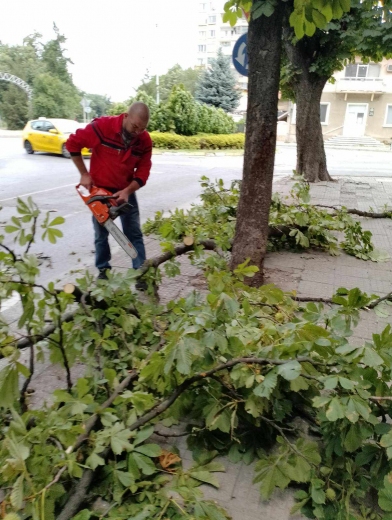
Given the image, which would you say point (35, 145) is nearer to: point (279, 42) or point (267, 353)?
point (279, 42)

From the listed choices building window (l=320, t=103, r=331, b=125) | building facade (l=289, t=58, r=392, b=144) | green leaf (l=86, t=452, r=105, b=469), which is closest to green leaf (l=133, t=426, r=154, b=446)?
green leaf (l=86, t=452, r=105, b=469)

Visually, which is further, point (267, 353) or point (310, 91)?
point (310, 91)

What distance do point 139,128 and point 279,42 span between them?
1.39m

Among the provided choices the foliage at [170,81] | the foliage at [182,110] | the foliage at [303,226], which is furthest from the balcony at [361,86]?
→ the foliage at [303,226]

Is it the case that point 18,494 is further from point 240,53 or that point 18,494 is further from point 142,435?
point 240,53

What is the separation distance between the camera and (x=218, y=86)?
39.0 metres

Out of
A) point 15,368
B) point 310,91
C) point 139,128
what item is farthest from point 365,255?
point 310,91

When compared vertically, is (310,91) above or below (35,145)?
above

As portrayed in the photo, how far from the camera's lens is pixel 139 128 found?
4000mm

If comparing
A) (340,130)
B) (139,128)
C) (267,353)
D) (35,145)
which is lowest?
(340,130)

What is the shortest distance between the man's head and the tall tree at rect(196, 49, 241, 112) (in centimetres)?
3710

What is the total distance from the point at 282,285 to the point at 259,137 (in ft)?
5.16

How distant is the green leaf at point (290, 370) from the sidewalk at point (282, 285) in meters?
0.65

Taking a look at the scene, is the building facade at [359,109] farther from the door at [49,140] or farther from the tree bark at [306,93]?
the tree bark at [306,93]
